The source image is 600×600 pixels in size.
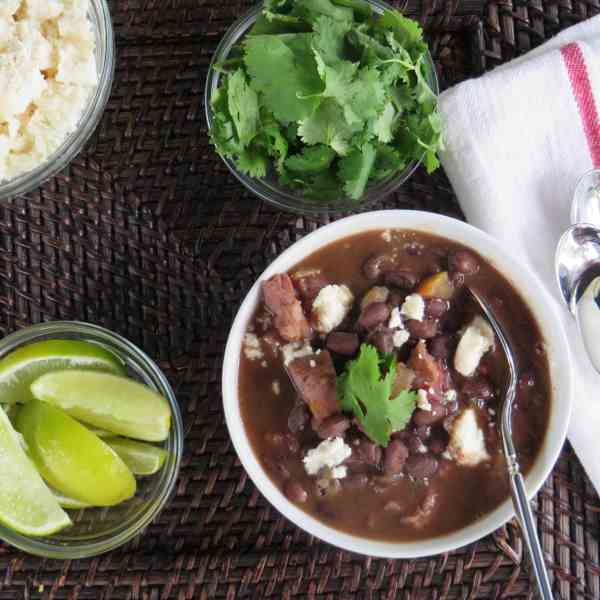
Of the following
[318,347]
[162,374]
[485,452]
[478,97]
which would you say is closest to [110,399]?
[162,374]

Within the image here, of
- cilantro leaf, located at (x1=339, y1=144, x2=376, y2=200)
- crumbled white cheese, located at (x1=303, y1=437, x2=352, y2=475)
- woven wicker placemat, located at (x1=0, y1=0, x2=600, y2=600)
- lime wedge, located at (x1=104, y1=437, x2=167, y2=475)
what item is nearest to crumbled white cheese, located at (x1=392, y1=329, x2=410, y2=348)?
crumbled white cheese, located at (x1=303, y1=437, x2=352, y2=475)

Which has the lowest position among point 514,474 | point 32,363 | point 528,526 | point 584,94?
point 528,526

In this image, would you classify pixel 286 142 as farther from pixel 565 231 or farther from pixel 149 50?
pixel 565 231

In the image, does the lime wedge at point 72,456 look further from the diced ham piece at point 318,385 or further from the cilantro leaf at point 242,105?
the cilantro leaf at point 242,105

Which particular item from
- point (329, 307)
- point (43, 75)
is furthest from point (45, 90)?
point (329, 307)

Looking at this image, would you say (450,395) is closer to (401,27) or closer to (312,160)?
(312,160)
